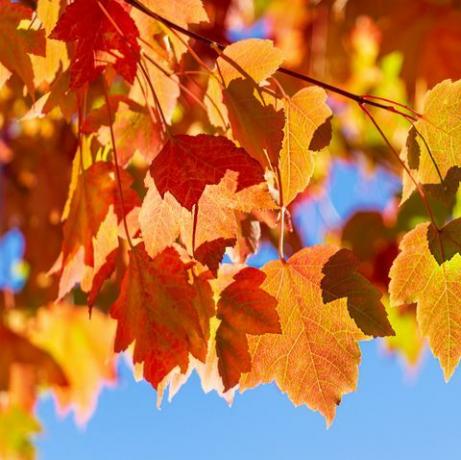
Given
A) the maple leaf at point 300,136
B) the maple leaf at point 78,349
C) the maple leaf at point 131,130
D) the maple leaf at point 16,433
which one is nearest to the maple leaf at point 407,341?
the maple leaf at point 78,349

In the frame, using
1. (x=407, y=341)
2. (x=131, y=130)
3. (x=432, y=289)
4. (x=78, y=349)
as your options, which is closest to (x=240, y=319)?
(x=432, y=289)

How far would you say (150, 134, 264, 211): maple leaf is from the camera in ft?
2.67

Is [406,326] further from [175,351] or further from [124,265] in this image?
[175,351]

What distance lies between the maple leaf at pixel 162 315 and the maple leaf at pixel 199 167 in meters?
0.09

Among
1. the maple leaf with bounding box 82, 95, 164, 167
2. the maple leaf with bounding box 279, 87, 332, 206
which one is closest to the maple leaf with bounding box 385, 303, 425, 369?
the maple leaf with bounding box 82, 95, 164, 167

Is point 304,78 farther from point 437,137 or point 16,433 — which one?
point 16,433

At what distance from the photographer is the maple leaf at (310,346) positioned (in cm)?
86

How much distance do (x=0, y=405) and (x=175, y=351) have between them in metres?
1.96

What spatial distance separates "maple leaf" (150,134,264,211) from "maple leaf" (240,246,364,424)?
0.12 m

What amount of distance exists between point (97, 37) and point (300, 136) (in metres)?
0.23

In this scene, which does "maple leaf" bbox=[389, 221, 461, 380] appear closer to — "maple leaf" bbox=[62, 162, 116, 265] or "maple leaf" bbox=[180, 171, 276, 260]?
"maple leaf" bbox=[180, 171, 276, 260]

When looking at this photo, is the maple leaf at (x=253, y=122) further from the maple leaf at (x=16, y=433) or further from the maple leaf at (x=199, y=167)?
the maple leaf at (x=16, y=433)

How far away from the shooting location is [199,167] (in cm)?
82

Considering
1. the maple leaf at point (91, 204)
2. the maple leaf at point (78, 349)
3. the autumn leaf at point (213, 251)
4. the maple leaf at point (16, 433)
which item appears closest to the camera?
the autumn leaf at point (213, 251)
